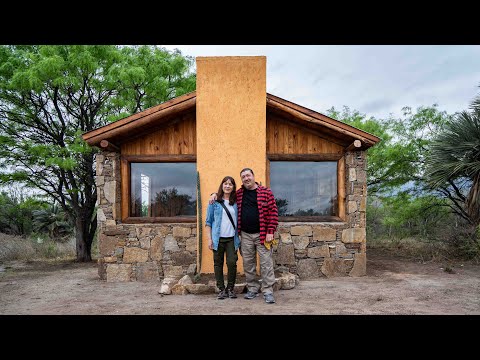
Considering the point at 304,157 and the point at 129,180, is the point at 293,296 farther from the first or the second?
the point at 129,180

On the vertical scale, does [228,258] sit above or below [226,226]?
below

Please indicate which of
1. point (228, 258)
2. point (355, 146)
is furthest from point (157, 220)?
point (355, 146)

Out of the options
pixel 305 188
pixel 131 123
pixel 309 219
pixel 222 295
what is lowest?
pixel 222 295

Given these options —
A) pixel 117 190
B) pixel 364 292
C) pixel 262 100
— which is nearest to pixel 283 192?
pixel 262 100

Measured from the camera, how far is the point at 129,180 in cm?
732

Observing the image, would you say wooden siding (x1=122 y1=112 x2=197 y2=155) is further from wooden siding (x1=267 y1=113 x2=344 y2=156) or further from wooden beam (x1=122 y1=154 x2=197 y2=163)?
wooden siding (x1=267 y1=113 x2=344 y2=156)

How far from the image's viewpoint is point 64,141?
31.1 feet

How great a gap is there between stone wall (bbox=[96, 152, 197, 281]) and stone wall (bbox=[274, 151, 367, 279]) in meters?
1.86

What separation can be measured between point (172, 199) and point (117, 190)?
44.6 inches

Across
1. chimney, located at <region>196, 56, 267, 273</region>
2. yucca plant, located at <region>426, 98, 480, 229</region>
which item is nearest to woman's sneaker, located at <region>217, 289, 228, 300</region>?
chimney, located at <region>196, 56, 267, 273</region>

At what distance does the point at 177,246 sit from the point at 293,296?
8.73ft

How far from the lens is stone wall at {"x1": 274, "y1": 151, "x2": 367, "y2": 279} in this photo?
23.1 ft

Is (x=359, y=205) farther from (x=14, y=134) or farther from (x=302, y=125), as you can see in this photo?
(x=14, y=134)

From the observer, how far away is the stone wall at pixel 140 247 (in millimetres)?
6973
